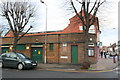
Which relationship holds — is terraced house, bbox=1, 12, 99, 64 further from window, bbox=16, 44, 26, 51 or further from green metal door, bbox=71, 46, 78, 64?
window, bbox=16, 44, 26, 51

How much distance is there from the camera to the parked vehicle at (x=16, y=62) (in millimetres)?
13833

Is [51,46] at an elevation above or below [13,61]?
above

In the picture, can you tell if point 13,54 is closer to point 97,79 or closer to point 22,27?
point 22,27

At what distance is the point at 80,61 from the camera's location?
1877 centimetres

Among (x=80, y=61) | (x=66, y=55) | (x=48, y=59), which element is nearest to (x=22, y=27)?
(x=48, y=59)

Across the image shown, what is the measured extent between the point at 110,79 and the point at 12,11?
14693mm

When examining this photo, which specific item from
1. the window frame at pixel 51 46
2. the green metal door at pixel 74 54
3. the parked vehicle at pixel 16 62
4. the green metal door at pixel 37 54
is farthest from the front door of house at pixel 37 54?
the parked vehicle at pixel 16 62

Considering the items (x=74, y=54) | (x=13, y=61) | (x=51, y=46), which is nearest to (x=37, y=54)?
(x=51, y=46)

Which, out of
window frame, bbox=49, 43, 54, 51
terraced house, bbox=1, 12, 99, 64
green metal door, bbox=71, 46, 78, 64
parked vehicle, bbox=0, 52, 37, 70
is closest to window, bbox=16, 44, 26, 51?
terraced house, bbox=1, 12, 99, 64

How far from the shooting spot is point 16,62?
14.1m

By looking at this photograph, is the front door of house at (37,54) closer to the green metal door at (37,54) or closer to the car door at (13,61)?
the green metal door at (37,54)

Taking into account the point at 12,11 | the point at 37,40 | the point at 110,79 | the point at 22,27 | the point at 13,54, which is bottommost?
the point at 110,79

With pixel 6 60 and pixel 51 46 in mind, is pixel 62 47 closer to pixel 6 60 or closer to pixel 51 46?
pixel 51 46

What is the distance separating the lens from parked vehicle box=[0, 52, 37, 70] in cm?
1383
